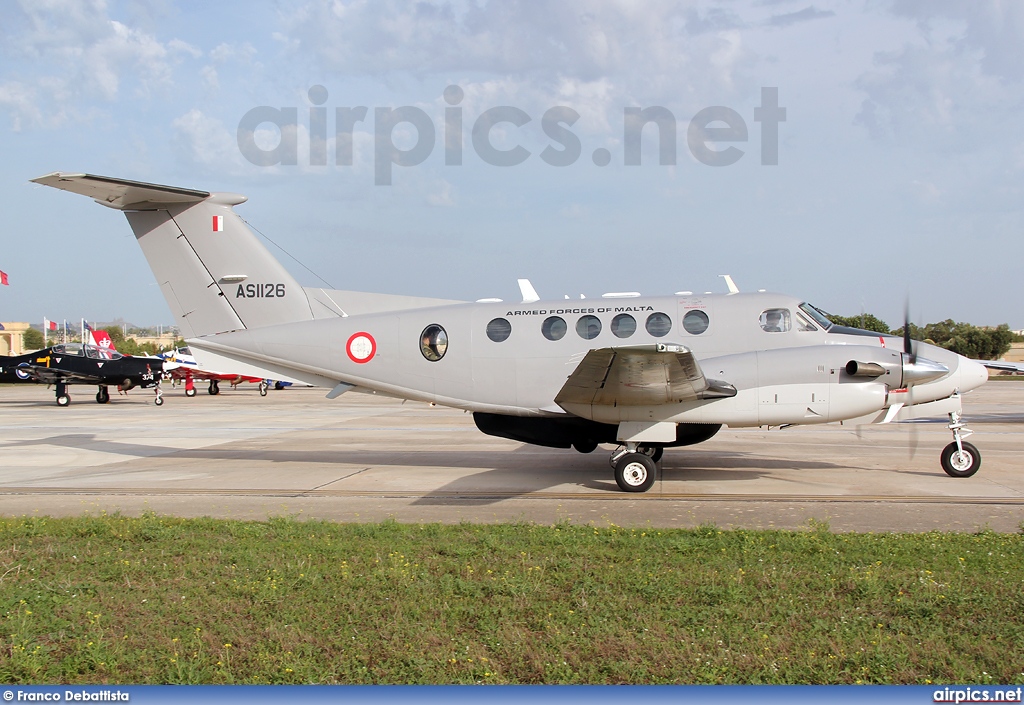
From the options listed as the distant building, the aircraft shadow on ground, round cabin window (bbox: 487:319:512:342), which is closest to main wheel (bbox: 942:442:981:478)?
the aircraft shadow on ground

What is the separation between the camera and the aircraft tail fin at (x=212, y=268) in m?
13.8

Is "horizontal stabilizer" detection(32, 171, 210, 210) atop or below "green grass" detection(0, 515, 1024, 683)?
atop

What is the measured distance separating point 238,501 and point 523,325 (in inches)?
200

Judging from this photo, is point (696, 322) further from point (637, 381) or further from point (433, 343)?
point (433, 343)

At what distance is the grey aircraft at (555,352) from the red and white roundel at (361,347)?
23mm

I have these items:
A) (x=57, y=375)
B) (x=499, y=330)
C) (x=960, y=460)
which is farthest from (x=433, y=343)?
(x=57, y=375)

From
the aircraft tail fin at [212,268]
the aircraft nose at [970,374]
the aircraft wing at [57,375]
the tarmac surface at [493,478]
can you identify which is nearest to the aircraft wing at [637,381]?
the tarmac surface at [493,478]

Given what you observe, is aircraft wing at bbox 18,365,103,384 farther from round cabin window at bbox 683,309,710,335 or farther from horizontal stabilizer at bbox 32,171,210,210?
round cabin window at bbox 683,309,710,335

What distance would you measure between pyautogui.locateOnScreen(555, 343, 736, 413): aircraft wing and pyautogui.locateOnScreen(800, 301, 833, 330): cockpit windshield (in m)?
2.00

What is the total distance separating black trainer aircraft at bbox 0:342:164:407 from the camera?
34562mm

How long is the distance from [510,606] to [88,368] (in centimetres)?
3412

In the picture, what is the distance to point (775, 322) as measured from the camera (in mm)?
12328

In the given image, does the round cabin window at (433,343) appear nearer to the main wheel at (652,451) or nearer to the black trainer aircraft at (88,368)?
the main wheel at (652,451)

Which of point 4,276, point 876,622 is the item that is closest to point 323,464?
point 876,622
